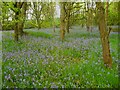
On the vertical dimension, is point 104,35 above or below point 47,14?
below

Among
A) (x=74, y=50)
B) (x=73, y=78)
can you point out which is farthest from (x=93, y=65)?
(x=74, y=50)

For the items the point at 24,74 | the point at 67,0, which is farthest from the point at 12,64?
the point at 67,0

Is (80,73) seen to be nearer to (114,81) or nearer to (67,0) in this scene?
(114,81)

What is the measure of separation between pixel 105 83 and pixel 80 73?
2.91ft

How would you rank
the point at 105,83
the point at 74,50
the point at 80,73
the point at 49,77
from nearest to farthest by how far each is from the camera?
the point at 105,83, the point at 49,77, the point at 80,73, the point at 74,50

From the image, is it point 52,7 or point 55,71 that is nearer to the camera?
point 55,71

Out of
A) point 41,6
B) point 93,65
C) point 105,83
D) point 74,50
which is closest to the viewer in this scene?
point 105,83

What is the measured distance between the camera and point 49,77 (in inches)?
209

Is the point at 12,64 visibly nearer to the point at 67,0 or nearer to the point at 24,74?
the point at 24,74

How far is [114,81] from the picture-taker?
5066 mm

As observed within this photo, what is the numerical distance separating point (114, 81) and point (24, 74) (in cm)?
219

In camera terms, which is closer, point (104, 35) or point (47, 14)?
point (104, 35)

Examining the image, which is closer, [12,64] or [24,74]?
[24,74]

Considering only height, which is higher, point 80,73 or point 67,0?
point 67,0
